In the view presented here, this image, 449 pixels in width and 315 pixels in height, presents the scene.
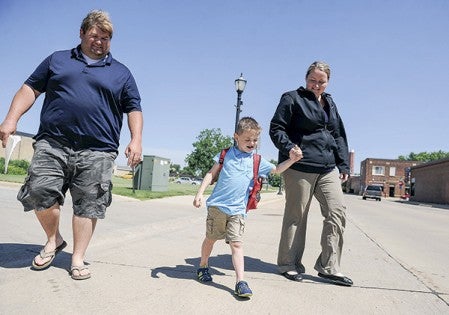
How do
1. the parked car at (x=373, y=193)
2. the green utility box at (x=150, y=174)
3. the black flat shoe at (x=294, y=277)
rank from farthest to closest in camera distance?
the parked car at (x=373, y=193), the green utility box at (x=150, y=174), the black flat shoe at (x=294, y=277)

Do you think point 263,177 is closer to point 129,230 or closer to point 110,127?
point 110,127

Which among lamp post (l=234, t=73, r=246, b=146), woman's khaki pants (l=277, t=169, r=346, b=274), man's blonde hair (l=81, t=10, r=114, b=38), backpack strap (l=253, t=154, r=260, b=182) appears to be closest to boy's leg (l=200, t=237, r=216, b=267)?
backpack strap (l=253, t=154, r=260, b=182)

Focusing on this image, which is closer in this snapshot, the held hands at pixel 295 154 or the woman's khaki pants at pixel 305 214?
the held hands at pixel 295 154

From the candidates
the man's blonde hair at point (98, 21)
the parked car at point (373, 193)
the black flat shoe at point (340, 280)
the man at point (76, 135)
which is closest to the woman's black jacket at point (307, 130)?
the black flat shoe at point (340, 280)

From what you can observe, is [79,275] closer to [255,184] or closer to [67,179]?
[67,179]

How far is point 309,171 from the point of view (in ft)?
13.4

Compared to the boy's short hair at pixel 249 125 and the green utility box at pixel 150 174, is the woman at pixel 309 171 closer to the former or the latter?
the boy's short hair at pixel 249 125

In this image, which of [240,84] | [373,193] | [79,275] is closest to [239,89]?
[240,84]

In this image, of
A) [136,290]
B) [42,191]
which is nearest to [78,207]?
[42,191]

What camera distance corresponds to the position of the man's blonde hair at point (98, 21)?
3.50m

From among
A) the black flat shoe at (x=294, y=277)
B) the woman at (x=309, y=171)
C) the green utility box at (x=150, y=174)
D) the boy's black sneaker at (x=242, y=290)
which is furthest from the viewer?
the green utility box at (x=150, y=174)

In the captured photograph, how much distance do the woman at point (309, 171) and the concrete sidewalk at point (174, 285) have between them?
33 centimetres

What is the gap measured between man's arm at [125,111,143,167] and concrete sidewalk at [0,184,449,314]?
3.33ft

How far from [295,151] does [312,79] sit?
917mm
